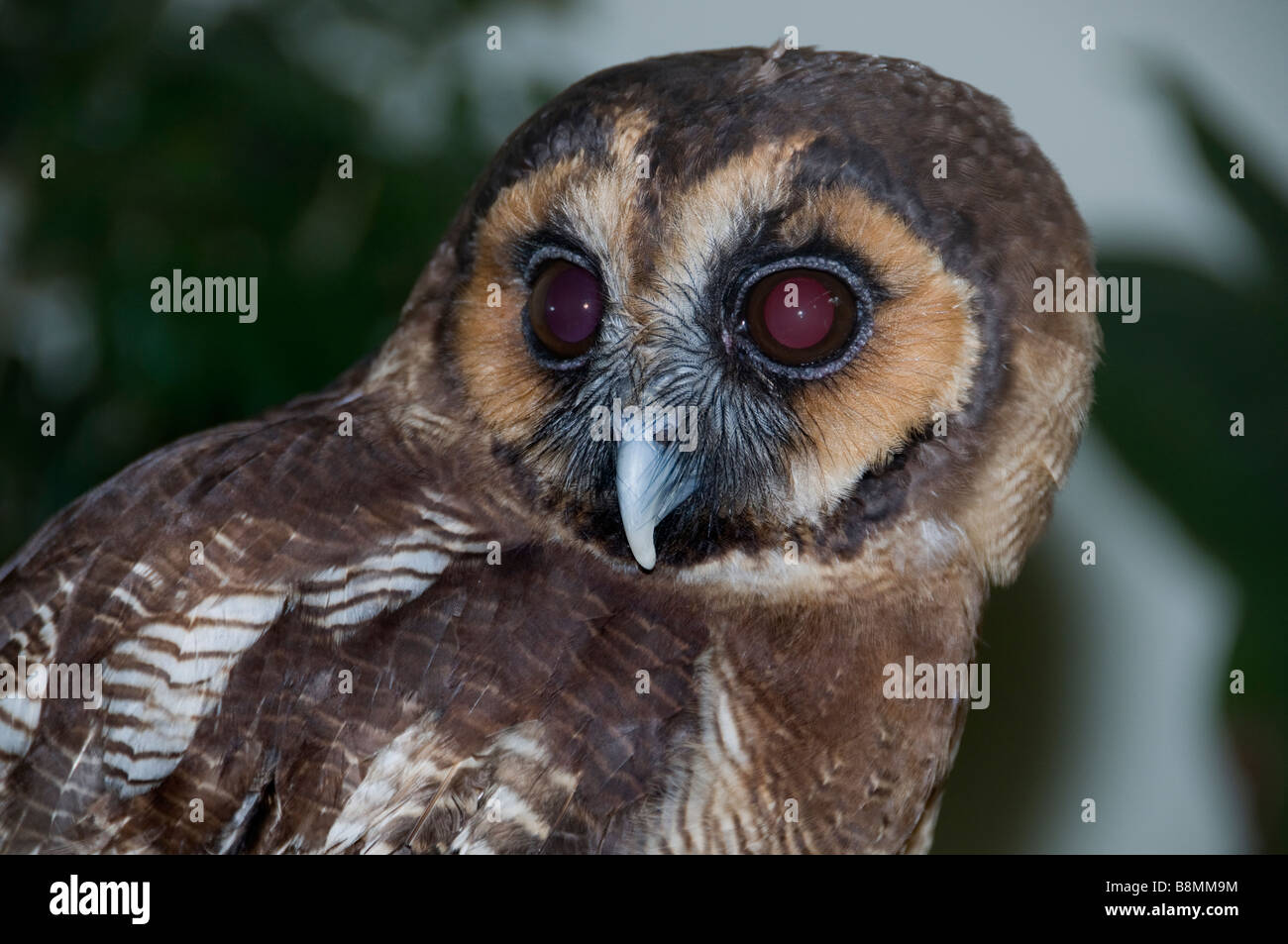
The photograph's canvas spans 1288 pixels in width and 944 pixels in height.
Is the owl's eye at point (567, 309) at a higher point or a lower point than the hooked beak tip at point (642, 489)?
higher

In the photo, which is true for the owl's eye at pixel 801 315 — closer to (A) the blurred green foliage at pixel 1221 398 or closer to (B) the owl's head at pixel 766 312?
(B) the owl's head at pixel 766 312

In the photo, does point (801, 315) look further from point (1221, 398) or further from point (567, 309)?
point (1221, 398)

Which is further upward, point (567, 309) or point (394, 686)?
point (567, 309)

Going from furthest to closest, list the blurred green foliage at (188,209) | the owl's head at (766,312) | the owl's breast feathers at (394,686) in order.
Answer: the blurred green foliage at (188,209)
the owl's head at (766,312)
the owl's breast feathers at (394,686)

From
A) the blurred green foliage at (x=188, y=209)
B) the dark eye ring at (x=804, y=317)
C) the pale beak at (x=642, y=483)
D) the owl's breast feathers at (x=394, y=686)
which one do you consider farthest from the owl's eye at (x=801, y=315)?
the blurred green foliage at (x=188, y=209)

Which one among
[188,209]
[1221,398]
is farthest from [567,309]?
[1221,398]

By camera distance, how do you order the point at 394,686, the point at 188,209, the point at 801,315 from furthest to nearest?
the point at 188,209
the point at 801,315
the point at 394,686
